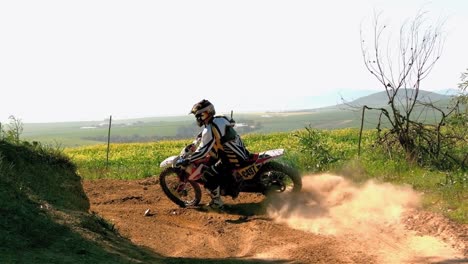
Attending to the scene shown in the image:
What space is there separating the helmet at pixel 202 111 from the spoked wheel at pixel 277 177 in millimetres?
1595

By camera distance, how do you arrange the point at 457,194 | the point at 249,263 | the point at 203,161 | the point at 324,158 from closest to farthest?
the point at 249,263
the point at 457,194
the point at 203,161
the point at 324,158

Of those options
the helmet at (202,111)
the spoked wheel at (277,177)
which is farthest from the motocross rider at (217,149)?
the spoked wheel at (277,177)

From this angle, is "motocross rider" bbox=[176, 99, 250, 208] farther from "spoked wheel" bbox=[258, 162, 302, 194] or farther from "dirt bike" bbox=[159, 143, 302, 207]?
"spoked wheel" bbox=[258, 162, 302, 194]

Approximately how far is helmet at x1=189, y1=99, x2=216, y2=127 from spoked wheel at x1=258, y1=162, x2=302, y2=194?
160 cm

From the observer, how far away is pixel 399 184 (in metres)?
9.89

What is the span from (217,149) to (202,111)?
2.90 ft

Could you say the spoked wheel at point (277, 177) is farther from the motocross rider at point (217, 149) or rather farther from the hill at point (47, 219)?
the hill at point (47, 219)

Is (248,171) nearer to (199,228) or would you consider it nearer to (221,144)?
(221,144)

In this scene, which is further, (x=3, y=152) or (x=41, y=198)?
(x=3, y=152)

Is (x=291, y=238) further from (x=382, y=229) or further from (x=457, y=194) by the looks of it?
(x=457, y=194)

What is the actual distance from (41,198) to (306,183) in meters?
5.99

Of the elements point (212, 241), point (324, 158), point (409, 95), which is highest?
point (409, 95)

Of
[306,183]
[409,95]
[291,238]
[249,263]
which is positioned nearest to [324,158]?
[306,183]

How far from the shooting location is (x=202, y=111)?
9.02 meters
